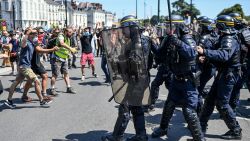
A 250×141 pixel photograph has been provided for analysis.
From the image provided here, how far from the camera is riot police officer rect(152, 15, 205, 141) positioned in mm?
4762

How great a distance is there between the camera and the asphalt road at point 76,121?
5.74 meters

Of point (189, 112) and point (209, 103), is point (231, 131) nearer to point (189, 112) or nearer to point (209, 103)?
point (209, 103)

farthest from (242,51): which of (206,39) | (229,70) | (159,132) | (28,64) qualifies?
(28,64)

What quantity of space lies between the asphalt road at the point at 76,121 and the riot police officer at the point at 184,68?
30.2 inches

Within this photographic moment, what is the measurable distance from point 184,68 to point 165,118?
928 millimetres

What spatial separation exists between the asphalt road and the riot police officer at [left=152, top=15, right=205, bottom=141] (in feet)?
2.52

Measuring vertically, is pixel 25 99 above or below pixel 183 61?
below

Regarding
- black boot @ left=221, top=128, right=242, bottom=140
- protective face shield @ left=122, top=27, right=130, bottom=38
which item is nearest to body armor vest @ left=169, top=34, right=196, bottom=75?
protective face shield @ left=122, top=27, right=130, bottom=38

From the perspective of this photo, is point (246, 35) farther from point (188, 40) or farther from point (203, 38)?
point (188, 40)

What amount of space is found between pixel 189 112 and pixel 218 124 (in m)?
1.73

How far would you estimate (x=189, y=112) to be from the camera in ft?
16.1

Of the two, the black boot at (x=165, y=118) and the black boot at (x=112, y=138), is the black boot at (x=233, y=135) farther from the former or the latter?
the black boot at (x=112, y=138)

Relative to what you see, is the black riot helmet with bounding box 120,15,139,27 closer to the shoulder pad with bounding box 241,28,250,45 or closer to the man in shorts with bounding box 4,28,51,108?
the shoulder pad with bounding box 241,28,250,45

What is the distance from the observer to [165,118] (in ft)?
17.7
